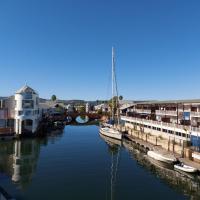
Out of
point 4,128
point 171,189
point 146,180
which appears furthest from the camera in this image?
point 4,128

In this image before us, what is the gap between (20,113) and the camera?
85.6m

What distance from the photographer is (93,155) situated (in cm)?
6056

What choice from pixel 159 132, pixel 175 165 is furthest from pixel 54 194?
pixel 159 132

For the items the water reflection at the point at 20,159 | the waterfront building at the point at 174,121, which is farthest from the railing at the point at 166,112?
the water reflection at the point at 20,159

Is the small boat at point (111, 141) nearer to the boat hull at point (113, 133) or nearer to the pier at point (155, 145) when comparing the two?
the boat hull at point (113, 133)

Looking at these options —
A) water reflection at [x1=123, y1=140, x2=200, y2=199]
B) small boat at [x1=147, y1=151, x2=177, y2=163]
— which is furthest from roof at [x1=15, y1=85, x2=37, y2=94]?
small boat at [x1=147, y1=151, x2=177, y2=163]

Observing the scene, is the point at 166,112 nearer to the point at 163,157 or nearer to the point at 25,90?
the point at 163,157

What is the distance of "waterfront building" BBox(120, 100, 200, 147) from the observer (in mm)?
54028

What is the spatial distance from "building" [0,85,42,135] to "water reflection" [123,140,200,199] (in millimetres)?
43547

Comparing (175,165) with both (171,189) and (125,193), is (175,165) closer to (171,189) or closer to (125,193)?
(171,189)

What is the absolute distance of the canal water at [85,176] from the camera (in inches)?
1387

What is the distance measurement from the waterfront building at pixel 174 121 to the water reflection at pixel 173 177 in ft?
27.5

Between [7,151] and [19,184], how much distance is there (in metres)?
27.8

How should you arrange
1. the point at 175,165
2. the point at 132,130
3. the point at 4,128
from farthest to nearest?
the point at 132,130 < the point at 4,128 < the point at 175,165
